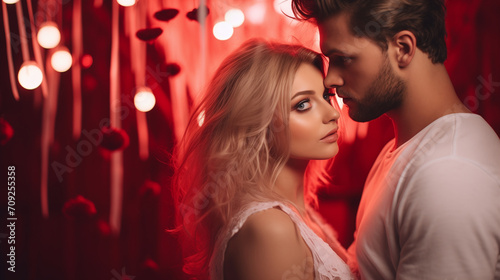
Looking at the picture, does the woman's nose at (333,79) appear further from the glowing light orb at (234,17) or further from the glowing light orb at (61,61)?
the glowing light orb at (61,61)

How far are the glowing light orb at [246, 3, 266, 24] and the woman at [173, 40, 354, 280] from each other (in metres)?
0.77

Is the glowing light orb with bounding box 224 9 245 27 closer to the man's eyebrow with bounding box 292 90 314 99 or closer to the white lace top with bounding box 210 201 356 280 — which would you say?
the man's eyebrow with bounding box 292 90 314 99

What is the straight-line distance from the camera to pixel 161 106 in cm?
267

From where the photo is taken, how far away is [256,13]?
2.47 m

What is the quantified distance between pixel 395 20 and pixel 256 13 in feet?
3.80

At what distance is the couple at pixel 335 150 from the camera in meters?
1.26

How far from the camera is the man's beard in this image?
1.51 meters

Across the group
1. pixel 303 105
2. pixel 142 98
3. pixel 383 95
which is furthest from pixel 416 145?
pixel 142 98

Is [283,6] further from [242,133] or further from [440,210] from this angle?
[440,210]

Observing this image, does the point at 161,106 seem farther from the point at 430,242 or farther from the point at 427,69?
the point at 430,242

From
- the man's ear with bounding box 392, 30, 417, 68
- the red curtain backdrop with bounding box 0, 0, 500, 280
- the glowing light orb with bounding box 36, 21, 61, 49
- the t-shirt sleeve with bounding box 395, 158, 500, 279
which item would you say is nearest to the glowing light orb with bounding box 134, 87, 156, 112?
the red curtain backdrop with bounding box 0, 0, 500, 280

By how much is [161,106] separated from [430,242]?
1.90 m

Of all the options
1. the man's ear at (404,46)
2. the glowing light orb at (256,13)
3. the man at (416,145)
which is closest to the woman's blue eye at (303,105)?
the man at (416,145)

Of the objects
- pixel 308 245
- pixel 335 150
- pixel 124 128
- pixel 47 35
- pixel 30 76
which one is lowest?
pixel 308 245
